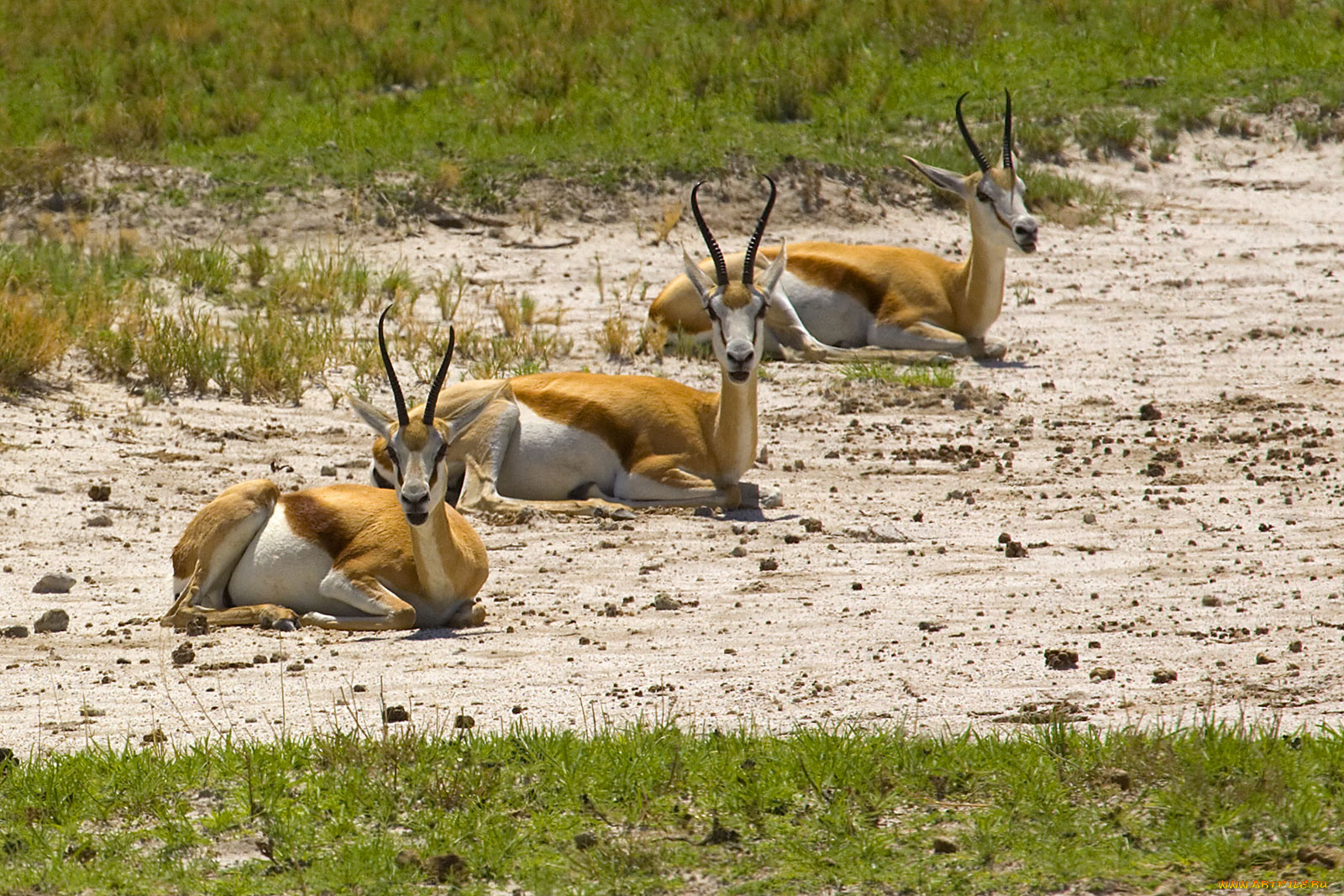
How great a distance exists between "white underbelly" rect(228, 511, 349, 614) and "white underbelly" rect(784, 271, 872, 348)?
7066 mm

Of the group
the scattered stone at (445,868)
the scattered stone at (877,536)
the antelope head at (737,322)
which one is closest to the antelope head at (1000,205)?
the antelope head at (737,322)

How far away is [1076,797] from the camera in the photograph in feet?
16.8

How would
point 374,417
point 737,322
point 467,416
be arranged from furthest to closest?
1. point 737,322
2. point 467,416
3. point 374,417

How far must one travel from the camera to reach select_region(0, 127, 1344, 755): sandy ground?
6.36 m

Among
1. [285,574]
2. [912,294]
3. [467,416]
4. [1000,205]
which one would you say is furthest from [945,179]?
[285,574]

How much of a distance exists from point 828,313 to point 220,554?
7.43 m

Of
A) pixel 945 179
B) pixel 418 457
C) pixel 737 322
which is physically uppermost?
pixel 945 179

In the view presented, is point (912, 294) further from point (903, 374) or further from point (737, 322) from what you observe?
point (737, 322)

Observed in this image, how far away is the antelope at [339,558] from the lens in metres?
7.73

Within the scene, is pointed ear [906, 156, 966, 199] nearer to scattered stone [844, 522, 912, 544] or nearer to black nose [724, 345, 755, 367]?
black nose [724, 345, 755, 367]

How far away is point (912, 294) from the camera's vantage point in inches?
571

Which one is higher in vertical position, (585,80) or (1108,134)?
(585,80)

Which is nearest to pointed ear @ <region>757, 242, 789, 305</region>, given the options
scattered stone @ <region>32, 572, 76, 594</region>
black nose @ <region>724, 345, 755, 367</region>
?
black nose @ <region>724, 345, 755, 367</region>

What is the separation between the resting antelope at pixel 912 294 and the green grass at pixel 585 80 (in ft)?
9.66
